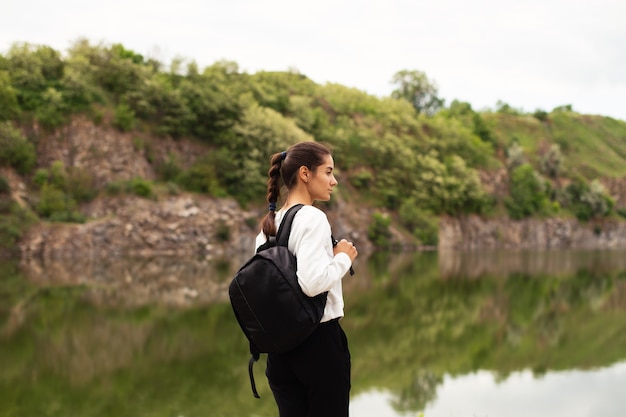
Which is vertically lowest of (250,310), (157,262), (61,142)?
(157,262)

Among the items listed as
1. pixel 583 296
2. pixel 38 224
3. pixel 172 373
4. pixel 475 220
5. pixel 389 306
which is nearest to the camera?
pixel 172 373

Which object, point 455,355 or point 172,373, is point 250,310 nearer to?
point 172,373

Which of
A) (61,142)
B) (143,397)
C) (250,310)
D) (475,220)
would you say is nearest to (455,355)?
(143,397)

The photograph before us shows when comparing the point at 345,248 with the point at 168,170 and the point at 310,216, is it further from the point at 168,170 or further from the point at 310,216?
the point at 168,170

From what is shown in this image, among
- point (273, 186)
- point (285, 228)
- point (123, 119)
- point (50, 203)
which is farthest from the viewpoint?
point (123, 119)

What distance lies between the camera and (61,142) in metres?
33.4

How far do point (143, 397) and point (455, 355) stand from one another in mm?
5095

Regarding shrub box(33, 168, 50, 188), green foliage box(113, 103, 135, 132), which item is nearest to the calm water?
shrub box(33, 168, 50, 188)

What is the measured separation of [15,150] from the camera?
3056 centimetres

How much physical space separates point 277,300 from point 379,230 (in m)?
42.3

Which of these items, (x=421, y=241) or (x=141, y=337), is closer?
(x=141, y=337)

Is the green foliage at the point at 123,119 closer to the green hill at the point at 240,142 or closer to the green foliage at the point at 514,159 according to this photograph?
the green hill at the point at 240,142

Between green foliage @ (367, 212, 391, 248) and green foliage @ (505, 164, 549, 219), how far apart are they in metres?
20.5

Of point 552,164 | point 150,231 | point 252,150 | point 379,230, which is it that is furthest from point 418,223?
point 552,164
